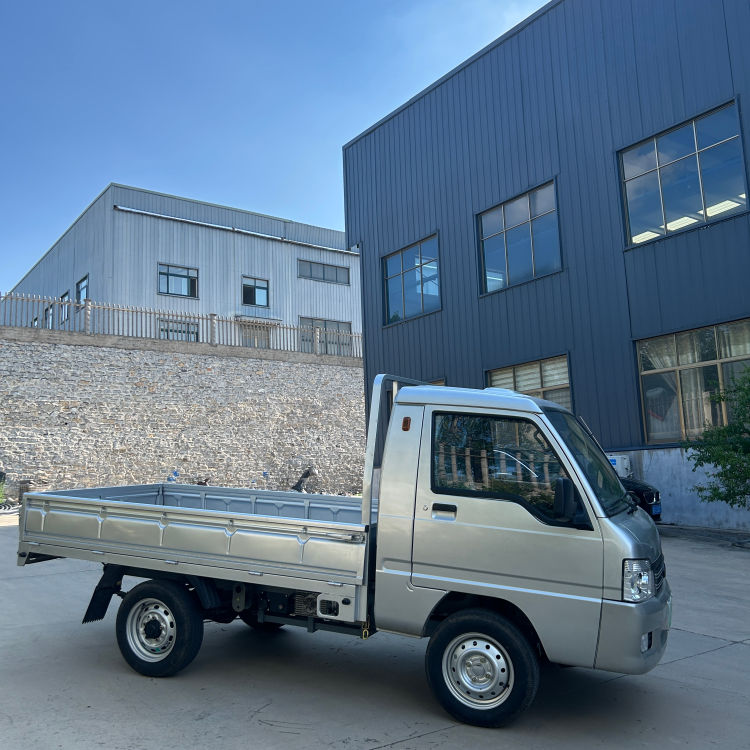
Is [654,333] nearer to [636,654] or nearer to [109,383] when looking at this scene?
[636,654]

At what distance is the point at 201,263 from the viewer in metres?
32.3

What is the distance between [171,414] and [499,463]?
2186 cm

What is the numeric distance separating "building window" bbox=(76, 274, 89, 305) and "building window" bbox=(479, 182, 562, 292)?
2070 centimetres

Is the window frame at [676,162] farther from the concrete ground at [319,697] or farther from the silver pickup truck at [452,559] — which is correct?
the silver pickup truck at [452,559]

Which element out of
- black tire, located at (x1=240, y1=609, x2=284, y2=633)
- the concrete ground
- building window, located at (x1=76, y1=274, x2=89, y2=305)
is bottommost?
the concrete ground

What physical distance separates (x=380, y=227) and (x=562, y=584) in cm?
1761

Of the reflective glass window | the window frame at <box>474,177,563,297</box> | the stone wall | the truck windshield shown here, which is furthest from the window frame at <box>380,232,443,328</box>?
the truck windshield

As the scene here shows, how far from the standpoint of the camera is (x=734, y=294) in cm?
1294

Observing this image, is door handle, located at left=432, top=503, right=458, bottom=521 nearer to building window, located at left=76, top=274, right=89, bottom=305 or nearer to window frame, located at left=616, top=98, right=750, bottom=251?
window frame, located at left=616, top=98, right=750, bottom=251

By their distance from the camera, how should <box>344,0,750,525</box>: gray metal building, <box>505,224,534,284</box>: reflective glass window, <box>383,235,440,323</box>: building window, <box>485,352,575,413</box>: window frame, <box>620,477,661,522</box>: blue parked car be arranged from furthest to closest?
<box>383,235,440,323</box>: building window, <box>505,224,534,284</box>: reflective glass window, <box>485,352,575,413</box>: window frame, <box>344,0,750,525</box>: gray metal building, <box>620,477,661,522</box>: blue parked car

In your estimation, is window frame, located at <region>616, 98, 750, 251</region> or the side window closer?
the side window

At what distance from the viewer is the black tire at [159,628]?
545 centimetres

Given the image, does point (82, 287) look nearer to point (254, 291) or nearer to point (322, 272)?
point (254, 291)

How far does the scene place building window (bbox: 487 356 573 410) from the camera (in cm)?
1602
